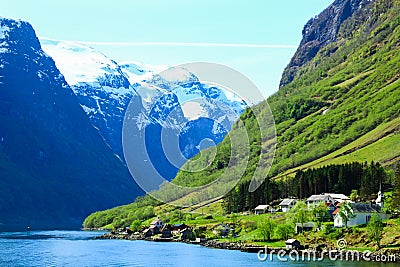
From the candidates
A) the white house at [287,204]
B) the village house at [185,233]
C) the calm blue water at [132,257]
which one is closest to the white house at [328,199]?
the white house at [287,204]

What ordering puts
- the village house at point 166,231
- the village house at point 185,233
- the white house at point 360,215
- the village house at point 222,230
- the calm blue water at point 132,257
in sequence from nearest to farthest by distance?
1. the calm blue water at point 132,257
2. the white house at point 360,215
3. the village house at point 222,230
4. the village house at point 185,233
5. the village house at point 166,231

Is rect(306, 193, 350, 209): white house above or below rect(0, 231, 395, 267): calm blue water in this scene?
above

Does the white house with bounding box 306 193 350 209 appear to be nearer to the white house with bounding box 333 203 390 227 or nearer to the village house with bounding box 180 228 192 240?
the white house with bounding box 333 203 390 227

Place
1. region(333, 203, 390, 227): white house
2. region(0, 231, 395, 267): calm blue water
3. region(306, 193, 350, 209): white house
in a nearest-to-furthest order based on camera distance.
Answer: region(0, 231, 395, 267): calm blue water
region(333, 203, 390, 227): white house
region(306, 193, 350, 209): white house

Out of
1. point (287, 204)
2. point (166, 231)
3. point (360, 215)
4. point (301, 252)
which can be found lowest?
point (301, 252)

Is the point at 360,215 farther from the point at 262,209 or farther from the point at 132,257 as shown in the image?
the point at 262,209

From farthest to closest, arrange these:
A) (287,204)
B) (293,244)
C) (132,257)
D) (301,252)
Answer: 1. (287,204)
2. (132,257)
3. (293,244)
4. (301,252)

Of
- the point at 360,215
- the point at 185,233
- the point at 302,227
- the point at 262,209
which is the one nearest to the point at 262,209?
the point at 262,209

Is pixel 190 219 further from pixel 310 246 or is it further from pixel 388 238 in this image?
pixel 388 238

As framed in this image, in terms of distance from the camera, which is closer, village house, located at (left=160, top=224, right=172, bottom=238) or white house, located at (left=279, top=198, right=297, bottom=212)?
white house, located at (left=279, top=198, right=297, bottom=212)

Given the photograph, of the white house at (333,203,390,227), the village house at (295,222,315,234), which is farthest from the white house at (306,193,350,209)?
the white house at (333,203,390,227)

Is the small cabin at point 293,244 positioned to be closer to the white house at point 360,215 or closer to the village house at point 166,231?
the white house at point 360,215

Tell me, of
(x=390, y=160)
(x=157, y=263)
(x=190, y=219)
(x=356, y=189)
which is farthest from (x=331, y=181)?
(x=157, y=263)

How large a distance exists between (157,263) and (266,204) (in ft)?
239
